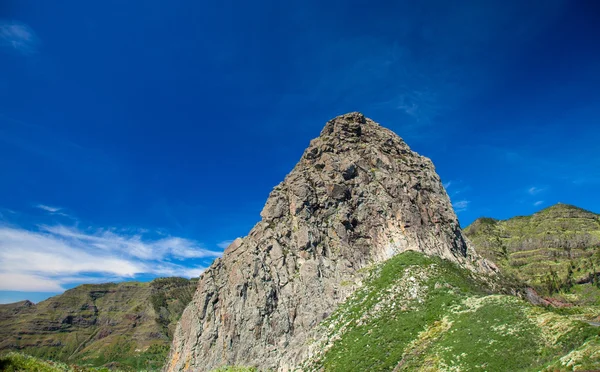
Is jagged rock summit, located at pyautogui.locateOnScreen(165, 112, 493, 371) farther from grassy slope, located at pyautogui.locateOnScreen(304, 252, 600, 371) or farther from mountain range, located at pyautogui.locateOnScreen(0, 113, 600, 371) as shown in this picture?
grassy slope, located at pyautogui.locateOnScreen(304, 252, 600, 371)

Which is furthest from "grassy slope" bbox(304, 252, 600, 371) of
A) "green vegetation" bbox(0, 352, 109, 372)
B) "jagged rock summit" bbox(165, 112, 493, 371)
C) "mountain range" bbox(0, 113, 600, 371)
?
"green vegetation" bbox(0, 352, 109, 372)

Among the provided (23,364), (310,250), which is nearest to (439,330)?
(310,250)

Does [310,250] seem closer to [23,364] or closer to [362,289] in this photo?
[362,289]

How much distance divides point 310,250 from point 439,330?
41.5 m

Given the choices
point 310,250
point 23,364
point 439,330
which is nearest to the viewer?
point 23,364

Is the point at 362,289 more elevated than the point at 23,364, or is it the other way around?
the point at 362,289

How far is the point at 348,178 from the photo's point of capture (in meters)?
102

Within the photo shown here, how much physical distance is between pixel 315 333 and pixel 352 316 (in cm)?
951

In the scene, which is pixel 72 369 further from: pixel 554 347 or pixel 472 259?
pixel 472 259

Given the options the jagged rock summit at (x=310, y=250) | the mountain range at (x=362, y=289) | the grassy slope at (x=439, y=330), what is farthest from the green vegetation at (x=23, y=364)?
the jagged rock summit at (x=310, y=250)

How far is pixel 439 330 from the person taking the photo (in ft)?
172

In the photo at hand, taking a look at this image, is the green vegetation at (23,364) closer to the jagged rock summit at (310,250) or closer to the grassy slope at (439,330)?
the grassy slope at (439,330)

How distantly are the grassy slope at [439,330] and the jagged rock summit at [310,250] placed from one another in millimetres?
7745

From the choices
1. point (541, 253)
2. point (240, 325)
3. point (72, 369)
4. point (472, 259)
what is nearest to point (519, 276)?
point (541, 253)
